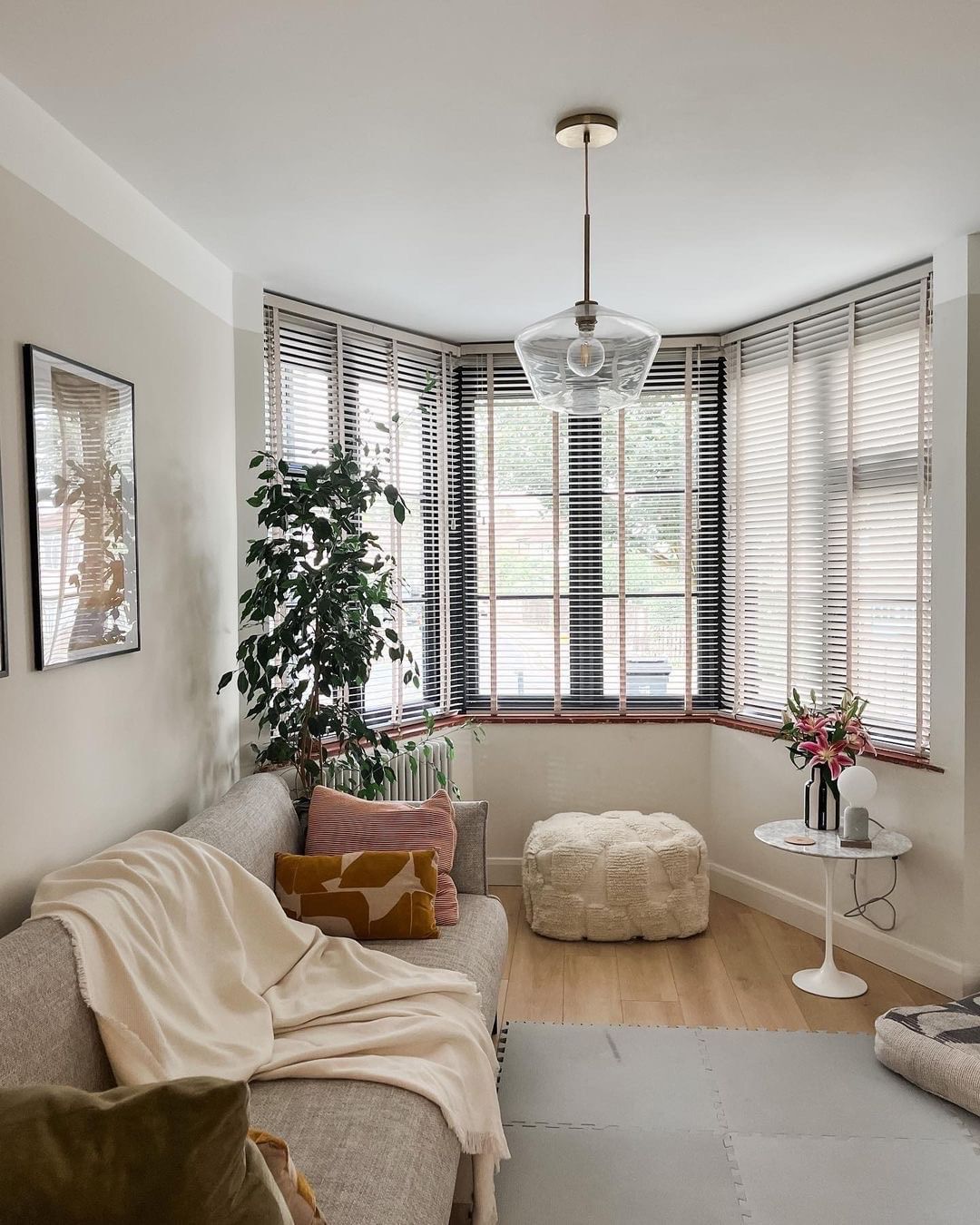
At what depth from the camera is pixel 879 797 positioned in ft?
12.3

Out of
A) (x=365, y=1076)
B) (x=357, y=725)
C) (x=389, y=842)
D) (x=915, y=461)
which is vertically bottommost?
(x=365, y=1076)

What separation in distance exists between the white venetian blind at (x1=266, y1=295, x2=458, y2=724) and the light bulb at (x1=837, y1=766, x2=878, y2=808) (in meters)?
1.84

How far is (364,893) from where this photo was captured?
2824 mm

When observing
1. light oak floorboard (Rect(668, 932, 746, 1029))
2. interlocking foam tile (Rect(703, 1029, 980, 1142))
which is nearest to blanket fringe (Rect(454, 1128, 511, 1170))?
interlocking foam tile (Rect(703, 1029, 980, 1142))

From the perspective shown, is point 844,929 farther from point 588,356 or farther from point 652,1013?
point 588,356

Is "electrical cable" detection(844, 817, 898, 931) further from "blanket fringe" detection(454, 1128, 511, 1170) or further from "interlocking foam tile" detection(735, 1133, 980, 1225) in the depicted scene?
"blanket fringe" detection(454, 1128, 511, 1170)

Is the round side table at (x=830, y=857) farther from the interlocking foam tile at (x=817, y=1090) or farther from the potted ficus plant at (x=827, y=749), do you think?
the interlocking foam tile at (x=817, y=1090)

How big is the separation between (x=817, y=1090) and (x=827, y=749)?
123 centimetres

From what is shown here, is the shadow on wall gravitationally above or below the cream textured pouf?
above

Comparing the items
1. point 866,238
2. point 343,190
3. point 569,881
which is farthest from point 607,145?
point 569,881

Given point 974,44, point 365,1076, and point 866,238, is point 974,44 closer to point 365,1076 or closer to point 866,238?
point 866,238

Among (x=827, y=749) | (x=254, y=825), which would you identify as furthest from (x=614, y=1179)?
(x=827, y=749)

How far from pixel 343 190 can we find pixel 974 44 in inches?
65.3

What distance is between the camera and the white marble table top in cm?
340
